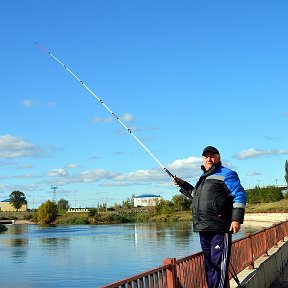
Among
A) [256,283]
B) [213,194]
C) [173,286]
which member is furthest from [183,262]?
[256,283]

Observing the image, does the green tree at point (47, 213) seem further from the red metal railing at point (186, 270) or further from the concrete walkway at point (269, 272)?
the red metal railing at point (186, 270)

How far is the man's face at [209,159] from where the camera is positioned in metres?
6.62

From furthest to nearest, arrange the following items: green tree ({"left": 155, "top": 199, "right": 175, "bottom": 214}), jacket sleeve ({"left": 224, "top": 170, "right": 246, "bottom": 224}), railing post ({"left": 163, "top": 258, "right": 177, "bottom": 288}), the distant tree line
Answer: green tree ({"left": 155, "top": 199, "right": 175, "bottom": 214}) < the distant tree line < jacket sleeve ({"left": 224, "top": 170, "right": 246, "bottom": 224}) < railing post ({"left": 163, "top": 258, "right": 177, "bottom": 288})

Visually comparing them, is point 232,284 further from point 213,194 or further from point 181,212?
point 181,212

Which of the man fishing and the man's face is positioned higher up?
the man's face

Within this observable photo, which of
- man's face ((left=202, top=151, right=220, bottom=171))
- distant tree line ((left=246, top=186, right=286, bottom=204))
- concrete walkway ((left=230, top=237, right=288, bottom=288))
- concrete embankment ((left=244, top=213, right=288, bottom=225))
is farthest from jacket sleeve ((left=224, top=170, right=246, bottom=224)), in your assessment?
distant tree line ((left=246, top=186, right=286, bottom=204))

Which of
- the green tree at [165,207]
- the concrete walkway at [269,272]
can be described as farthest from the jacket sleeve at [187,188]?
the green tree at [165,207]

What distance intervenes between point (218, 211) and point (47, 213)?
14127 centimetres

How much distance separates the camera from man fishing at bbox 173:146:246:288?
6320mm

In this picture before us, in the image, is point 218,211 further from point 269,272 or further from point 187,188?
point 269,272

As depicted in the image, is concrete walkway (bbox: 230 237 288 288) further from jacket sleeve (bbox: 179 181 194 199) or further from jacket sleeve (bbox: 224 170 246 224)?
jacket sleeve (bbox: 224 170 246 224)

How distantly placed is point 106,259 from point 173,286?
101 ft

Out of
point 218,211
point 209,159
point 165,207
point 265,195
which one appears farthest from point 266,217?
point 218,211

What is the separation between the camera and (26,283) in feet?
89.7
